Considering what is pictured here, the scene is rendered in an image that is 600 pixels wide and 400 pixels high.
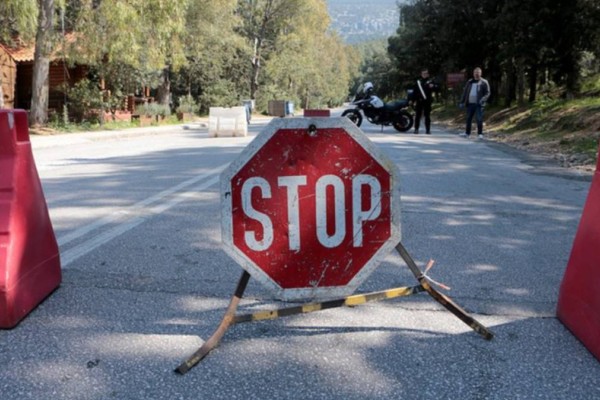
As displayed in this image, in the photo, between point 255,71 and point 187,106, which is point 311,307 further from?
point 255,71

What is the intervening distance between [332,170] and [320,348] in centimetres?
92

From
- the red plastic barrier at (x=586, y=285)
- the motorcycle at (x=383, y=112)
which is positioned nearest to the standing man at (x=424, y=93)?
the motorcycle at (x=383, y=112)

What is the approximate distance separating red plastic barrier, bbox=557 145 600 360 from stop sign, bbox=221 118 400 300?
101 centimetres

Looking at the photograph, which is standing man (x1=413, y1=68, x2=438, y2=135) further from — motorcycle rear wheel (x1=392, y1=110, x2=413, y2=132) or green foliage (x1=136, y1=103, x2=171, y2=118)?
green foliage (x1=136, y1=103, x2=171, y2=118)

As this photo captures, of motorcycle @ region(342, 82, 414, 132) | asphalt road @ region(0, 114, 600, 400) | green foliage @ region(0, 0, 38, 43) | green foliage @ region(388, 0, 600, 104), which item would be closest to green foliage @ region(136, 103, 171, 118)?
green foliage @ region(0, 0, 38, 43)

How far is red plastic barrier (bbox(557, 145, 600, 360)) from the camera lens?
2.99 metres

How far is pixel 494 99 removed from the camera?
1245 inches

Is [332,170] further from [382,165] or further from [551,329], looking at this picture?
[551,329]

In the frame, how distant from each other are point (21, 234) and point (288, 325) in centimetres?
162

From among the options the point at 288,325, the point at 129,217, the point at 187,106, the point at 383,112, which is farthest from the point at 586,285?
the point at 187,106

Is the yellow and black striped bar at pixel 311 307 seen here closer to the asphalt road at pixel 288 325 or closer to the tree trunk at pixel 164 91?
the asphalt road at pixel 288 325

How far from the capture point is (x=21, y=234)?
135 inches

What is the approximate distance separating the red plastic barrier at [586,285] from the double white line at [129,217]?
3378 mm

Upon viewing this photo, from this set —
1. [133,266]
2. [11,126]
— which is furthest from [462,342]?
[11,126]
